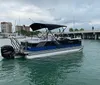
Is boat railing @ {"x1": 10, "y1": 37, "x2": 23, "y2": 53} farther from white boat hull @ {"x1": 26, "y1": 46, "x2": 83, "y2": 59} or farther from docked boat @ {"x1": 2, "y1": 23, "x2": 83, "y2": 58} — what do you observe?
white boat hull @ {"x1": 26, "y1": 46, "x2": 83, "y2": 59}

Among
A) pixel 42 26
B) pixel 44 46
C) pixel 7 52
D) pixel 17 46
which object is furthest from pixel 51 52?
pixel 7 52

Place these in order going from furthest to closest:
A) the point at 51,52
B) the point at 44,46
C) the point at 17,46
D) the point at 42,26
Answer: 1. the point at 42,26
2. the point at 51,52
3. the point at 44,46
4. the point at 17,46

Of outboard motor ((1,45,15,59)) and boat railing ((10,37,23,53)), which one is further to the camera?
boat railing ((10,37,23,53))

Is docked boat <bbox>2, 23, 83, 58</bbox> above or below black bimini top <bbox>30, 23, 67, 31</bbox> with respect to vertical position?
below

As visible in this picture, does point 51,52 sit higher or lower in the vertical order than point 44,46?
lower

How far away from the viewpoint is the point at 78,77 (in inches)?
650

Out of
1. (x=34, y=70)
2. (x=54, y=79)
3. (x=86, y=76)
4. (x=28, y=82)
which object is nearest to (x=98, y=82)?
(x=86, y=76)

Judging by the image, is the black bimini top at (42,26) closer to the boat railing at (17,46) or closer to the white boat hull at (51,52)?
the white boat hull at (51,52)

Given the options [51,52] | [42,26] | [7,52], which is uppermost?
[42,26]

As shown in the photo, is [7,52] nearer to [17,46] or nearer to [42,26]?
[17,46]

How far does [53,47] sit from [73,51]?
5600 millimetres

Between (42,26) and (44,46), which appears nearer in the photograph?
(44,46)

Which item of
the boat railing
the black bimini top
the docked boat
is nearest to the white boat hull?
the docked boat

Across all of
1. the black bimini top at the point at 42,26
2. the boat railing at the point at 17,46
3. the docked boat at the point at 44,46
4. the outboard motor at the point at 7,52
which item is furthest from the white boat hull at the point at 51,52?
the black bimini top at the point at 42,26
